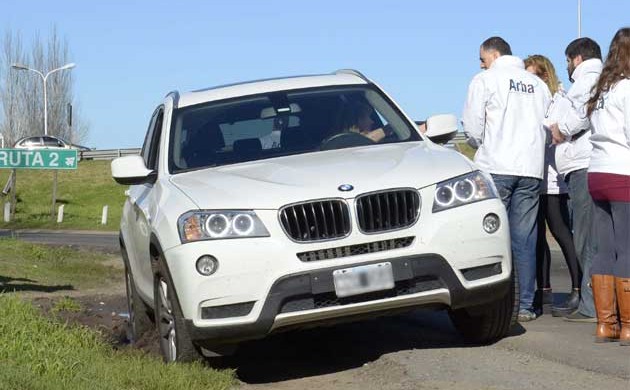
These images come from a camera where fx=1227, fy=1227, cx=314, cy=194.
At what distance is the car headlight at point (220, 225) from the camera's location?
6.85 metres

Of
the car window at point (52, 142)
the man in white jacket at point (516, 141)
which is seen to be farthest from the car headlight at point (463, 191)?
the car window at point (52, 142)

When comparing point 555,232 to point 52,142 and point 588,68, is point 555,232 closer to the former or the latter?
point 588,68

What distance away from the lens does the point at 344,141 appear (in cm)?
816

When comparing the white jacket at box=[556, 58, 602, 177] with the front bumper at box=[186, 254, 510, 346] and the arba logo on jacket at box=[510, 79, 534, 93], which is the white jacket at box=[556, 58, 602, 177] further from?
the front bumper at box=[186, 254, 510, 346]

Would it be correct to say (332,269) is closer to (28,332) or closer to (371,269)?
(371,269)

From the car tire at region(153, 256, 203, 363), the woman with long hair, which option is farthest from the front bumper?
the woman with long hair

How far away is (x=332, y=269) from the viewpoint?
6.79 m

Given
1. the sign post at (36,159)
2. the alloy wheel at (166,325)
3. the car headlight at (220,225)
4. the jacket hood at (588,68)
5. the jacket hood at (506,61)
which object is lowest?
the alloy wheel at (166,325)

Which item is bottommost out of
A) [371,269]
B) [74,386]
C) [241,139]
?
[74,386]

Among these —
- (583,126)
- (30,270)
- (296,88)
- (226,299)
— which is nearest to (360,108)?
(296,88)

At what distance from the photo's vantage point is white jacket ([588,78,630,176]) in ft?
24.3

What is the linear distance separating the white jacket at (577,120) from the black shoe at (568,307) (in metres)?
0.98

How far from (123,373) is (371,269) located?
152 centimetres

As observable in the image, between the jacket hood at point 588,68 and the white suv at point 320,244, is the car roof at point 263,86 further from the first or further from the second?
the jacket hood at point 588,68
